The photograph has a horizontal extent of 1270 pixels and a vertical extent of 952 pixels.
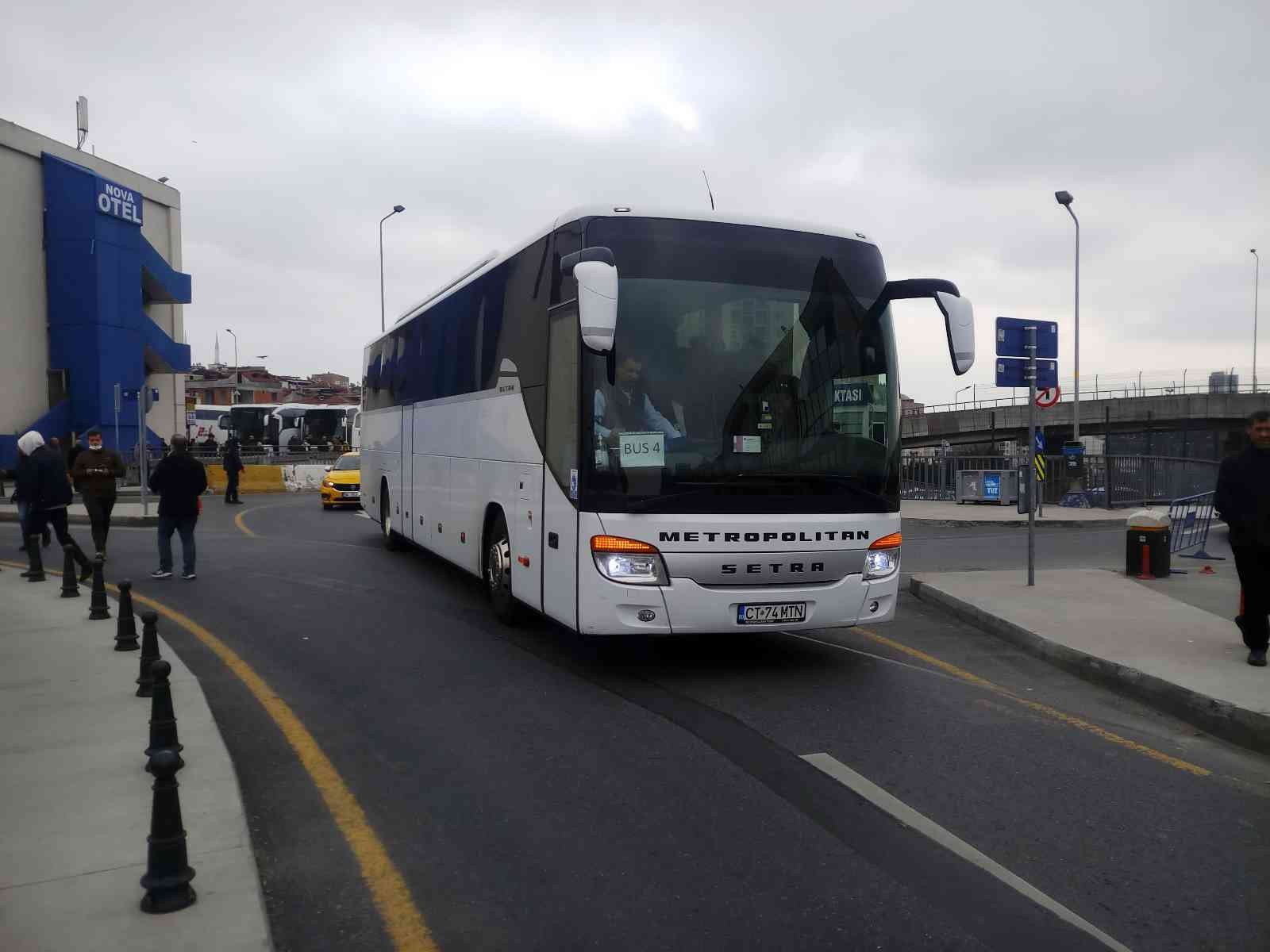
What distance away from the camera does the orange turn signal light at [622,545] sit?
Result: 693cm

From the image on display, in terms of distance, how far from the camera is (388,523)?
1584 centimetres

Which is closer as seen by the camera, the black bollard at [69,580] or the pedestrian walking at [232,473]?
the black bollard at [69,580]

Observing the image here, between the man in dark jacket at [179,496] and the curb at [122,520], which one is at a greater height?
the man in dark jacket at [179,496]

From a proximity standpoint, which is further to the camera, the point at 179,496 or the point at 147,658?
the point at 179,496

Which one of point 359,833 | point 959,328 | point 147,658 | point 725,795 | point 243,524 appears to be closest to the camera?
point 359,833

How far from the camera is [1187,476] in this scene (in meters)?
24.4

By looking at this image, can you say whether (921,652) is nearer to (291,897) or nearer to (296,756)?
(296,756)

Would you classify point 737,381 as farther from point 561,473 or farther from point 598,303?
point 561,473

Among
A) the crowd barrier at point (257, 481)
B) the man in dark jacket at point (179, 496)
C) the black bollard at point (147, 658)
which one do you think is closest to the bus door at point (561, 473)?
the black bollard at point (147, 658)

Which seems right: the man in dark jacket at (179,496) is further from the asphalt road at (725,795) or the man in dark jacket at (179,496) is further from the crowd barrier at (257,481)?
the crowd barrier at (257,481)

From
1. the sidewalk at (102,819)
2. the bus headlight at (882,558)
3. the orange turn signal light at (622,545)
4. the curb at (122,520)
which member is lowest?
the sidewalk at (102,819)

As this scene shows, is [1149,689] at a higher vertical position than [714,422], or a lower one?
lower

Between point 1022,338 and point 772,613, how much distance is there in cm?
641

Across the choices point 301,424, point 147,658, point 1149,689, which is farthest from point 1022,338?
point 301,424
